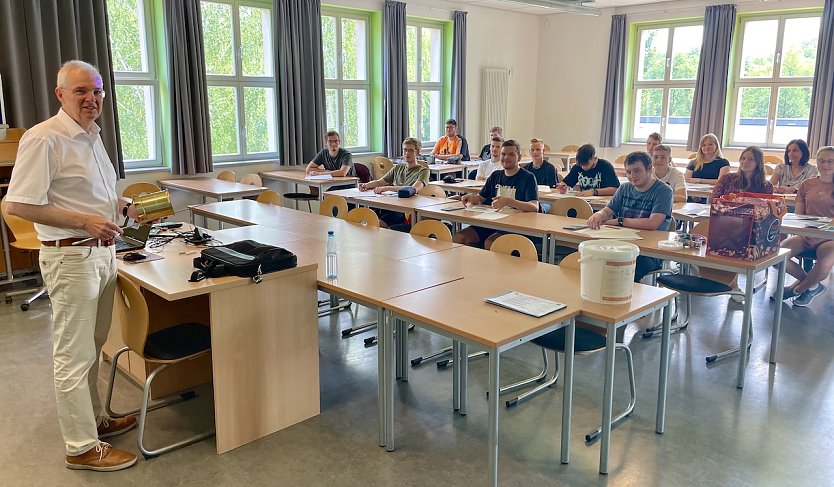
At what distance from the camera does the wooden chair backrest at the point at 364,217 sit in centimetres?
444

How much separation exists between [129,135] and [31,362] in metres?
3.86

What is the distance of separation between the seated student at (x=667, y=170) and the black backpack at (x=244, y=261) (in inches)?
149

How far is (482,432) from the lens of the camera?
9.57 ft

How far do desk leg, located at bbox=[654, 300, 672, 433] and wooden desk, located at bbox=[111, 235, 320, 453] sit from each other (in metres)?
1.61

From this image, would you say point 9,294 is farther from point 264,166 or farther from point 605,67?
point 605,67

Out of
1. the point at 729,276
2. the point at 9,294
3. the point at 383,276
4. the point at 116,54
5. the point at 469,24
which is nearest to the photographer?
the point at 383,276

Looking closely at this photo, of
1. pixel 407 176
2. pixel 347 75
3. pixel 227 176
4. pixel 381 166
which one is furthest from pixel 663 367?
pixel 347 75

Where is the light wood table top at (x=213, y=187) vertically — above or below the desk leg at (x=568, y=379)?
above

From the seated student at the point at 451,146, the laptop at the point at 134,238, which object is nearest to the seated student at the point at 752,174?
the laptop at the point at 134,238

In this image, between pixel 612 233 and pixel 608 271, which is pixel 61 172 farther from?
pixel 612 233

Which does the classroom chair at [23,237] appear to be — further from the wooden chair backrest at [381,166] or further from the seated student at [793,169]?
the seated student at [793,169]

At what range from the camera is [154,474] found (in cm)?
258

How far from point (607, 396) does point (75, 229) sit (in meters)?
2.21

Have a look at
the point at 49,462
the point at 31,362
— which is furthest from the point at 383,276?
the point at 31,362
